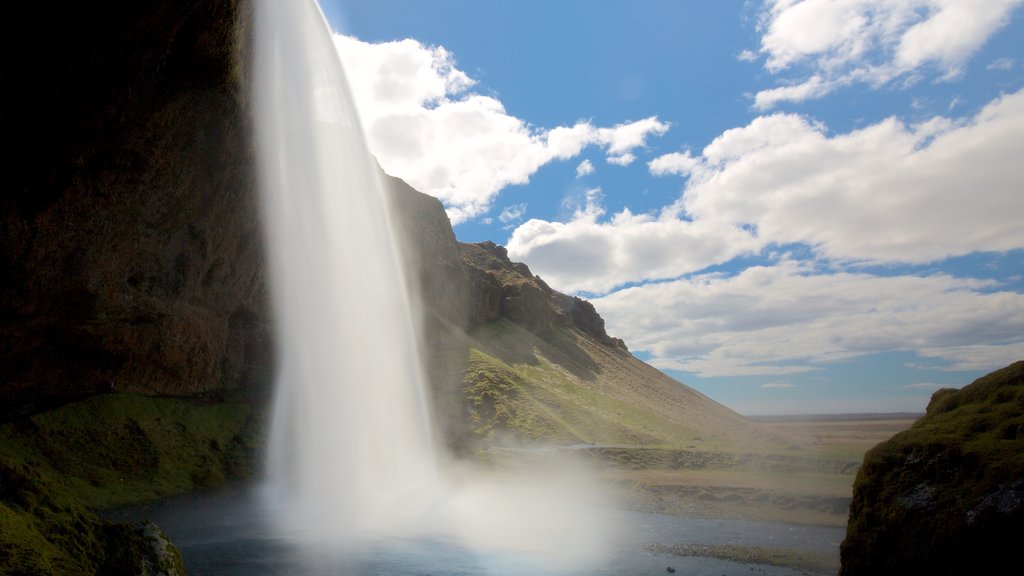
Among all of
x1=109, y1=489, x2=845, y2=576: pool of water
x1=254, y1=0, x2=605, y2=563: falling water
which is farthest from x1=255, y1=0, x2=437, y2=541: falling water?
x1=109, y1=489, x2=845, y2=576: pool of water

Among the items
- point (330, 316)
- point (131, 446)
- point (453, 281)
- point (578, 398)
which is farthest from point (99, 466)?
point (453, 281)

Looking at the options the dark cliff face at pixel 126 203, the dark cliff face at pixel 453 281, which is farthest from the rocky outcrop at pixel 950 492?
the dark cliff face at pixel 453 281

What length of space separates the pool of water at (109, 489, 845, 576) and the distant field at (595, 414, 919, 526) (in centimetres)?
389

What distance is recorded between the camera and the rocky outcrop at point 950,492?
9141mm

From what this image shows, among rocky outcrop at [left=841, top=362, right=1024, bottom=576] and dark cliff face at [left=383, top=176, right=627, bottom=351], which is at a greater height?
dark cliff face at [left=383, top=176, right=627, bottom=351]

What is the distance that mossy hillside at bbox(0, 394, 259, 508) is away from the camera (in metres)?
35.8

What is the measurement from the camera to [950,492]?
10164 millimetres

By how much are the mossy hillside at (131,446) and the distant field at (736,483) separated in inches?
1239

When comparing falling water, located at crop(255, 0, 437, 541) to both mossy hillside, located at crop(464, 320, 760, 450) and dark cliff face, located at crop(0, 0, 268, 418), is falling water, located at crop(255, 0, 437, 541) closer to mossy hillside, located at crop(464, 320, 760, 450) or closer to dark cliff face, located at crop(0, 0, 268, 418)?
dark cliff face, located at crop(0, 0, 268, 418)

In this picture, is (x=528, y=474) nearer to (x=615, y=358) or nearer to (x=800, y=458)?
(x=800, y=458)

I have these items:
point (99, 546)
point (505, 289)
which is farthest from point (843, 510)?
point (505, 289)

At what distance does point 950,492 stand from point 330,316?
159ft

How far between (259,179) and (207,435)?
26.9 metres

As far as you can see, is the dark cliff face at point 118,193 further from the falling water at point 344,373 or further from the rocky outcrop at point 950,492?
the rocky outcrop at point 950,492
